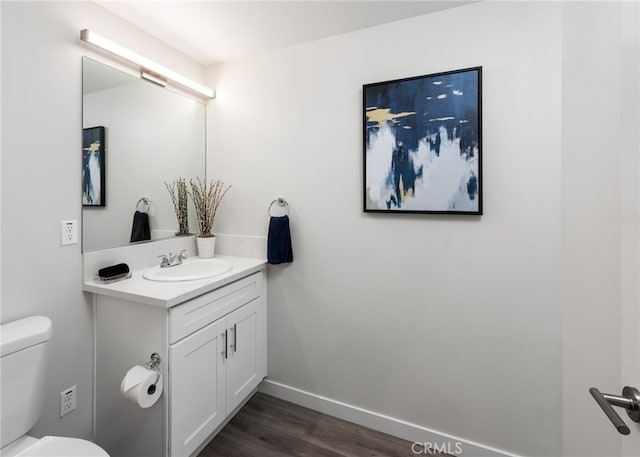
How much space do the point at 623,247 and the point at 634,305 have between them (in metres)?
0.12

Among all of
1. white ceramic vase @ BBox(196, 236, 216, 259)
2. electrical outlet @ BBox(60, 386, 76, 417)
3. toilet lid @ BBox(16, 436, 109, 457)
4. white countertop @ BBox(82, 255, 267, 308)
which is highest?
white ceramic vase @ BBox(196, 236, 216, 259)

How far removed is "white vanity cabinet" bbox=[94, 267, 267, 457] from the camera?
4.52 ft

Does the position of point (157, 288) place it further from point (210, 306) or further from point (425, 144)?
point (425, 144)

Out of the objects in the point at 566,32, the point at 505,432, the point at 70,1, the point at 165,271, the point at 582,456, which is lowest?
the point at 505,432

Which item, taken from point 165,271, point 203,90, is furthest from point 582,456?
point 203,90

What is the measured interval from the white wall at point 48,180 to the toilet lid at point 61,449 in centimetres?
37

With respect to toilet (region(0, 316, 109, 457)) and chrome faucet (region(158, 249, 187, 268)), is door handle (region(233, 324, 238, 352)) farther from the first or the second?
toilet (region(0, 316, 109, 457))

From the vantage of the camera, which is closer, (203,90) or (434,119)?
(434,119)

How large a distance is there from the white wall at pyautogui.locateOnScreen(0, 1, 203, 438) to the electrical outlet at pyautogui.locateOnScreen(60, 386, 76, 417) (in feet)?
0.09

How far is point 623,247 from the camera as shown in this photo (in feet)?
2.16

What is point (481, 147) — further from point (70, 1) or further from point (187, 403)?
point (70, 1)

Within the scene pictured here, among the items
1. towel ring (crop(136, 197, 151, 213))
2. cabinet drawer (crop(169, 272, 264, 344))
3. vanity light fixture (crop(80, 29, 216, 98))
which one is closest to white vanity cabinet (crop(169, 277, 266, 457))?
cabinet drawer (crop(169, 272, 264, 344))

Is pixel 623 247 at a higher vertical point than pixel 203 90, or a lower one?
lower
